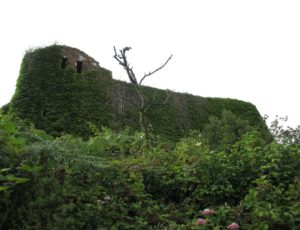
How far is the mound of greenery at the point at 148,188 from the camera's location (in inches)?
167

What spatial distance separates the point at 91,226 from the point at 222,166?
1969 millimetres

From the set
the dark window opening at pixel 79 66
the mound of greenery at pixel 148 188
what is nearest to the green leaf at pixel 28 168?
the mound of greenery at pixel 148 188

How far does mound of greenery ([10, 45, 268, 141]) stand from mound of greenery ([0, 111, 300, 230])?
7.35 metres

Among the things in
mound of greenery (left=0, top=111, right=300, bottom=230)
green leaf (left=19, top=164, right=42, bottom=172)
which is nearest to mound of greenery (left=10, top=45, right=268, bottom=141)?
mound of greenery (left=0, top=111, right=300, bottom=230)

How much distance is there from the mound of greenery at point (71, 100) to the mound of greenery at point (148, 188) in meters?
7.35

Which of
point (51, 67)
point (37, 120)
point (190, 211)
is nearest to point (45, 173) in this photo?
point (190, 211)

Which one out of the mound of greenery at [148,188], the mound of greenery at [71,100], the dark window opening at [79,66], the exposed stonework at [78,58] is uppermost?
the exposed stonework at [78,58]

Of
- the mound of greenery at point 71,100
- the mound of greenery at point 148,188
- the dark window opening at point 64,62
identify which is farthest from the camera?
the dark window opening at point 64,62

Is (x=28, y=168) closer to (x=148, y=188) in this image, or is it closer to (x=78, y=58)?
(x=148, y=188)

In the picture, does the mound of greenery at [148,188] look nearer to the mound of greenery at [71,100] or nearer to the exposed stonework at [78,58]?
the mound of greenery at [71,100]

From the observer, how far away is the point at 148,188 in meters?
5.76

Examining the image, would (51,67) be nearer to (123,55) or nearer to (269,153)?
(123,55)

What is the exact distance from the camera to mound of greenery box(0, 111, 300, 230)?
4.25 meters

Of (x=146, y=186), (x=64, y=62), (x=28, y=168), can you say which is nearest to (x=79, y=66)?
(x=64, y=62)
